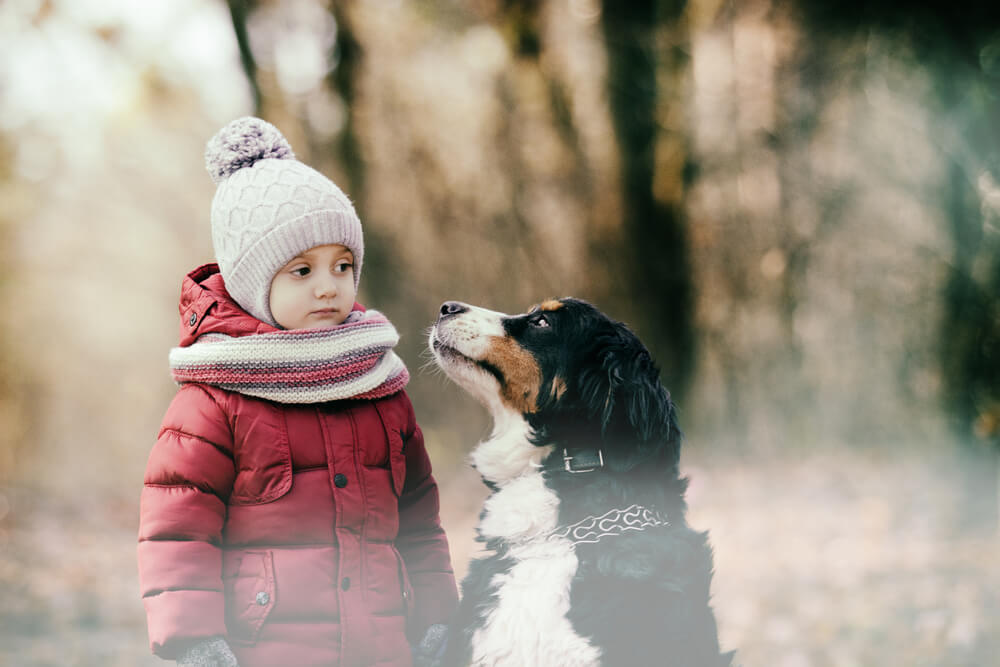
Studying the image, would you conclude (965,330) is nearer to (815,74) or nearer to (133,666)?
(815,74)

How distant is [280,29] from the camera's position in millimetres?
4844

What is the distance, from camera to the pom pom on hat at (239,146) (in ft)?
5.68

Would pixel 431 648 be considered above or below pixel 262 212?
below

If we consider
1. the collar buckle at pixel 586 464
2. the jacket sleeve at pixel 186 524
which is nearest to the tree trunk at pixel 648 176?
the collar buckle at pixel 586 464

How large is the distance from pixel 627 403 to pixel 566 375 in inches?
7.6

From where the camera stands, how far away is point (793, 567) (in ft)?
14.7

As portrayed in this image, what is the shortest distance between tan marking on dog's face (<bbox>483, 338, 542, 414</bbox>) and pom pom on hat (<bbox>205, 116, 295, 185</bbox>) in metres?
0.74

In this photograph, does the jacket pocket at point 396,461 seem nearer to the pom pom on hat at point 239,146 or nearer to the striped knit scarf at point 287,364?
the striped knit scarf at point 287,364

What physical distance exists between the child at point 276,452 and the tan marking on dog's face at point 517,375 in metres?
0.33

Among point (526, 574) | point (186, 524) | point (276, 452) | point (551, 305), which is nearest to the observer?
point (186, 524)

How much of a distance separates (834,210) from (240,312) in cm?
454

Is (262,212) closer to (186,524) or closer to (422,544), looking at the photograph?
(186,524)

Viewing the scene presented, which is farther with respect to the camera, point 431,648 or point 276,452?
point 431,648

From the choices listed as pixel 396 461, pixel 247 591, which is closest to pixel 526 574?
pixel 396 461
